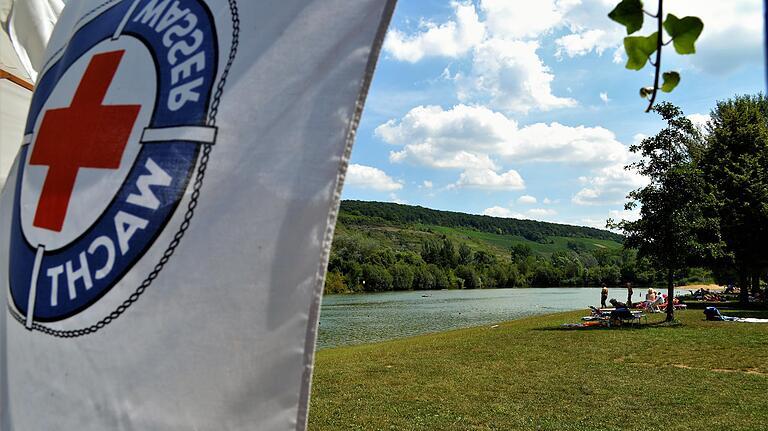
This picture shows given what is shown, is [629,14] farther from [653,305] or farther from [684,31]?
[653,305]

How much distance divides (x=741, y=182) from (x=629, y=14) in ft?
98.3

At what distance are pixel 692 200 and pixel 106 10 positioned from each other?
20.0 m

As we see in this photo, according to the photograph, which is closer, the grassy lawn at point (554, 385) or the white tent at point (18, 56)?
the white tent at point (18, 56)

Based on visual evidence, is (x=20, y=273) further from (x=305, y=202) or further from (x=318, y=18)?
(x=318, y=18)

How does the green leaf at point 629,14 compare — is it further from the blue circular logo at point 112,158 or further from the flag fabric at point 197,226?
the blue circular logo at point 112,158

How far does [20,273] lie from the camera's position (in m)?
1.59

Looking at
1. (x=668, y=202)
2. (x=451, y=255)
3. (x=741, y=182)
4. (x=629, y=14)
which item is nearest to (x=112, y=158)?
(x=629, y=14)

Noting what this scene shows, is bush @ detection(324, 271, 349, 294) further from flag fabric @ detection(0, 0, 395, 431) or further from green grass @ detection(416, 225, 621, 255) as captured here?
green grass @ detection(416, 225, 621, 255)

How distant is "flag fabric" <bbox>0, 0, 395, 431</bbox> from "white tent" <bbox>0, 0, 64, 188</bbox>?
4.53 ft

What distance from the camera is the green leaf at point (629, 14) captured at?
3.05 ft

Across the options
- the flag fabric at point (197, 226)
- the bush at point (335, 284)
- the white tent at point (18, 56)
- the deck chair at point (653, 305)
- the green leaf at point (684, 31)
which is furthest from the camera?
the bush at point (335, 284)

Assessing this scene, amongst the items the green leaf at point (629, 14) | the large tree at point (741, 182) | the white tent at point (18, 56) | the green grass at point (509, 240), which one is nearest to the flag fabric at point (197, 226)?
the green leaf at point (629, 14)

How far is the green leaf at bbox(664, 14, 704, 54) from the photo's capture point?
0.89 metres

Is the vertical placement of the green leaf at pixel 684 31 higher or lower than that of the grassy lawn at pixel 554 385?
higher
